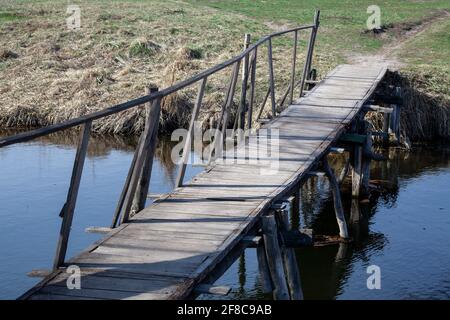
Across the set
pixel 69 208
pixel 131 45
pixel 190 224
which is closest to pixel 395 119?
pixel 131 45

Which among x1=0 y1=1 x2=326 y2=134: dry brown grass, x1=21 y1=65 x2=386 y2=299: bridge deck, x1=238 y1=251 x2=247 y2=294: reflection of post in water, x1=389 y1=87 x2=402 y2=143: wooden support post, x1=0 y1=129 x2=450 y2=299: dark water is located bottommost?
x1=238 y1=251 x2=247 y2=294: reflection of post in water

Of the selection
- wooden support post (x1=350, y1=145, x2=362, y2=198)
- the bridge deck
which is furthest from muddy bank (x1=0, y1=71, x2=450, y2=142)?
the bridge deck

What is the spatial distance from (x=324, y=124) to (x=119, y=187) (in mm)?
4386

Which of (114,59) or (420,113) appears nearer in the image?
(420,113)

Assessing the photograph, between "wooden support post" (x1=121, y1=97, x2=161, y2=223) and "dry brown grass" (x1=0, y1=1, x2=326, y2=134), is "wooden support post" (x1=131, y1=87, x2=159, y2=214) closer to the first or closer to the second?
"wooden support post" (x1=121, y1=97, x2=161, y2=223)

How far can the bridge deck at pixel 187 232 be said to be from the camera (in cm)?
702

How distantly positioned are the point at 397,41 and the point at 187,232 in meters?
22.2

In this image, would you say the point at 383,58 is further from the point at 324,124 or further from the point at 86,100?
the point at 324,124

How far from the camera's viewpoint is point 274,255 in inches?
351

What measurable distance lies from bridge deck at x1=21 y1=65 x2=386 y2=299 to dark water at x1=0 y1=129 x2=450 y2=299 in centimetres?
183

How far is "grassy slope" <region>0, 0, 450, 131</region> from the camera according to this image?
22.4 m

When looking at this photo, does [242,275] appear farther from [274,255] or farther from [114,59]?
[114,59]

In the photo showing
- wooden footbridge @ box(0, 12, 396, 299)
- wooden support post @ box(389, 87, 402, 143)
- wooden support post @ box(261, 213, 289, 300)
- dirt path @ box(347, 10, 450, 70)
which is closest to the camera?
wooden footbridge @ box(0, 12, 396, 299)

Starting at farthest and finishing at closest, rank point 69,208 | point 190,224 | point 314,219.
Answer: point 314,219 < point 190,224 < point 69,208
